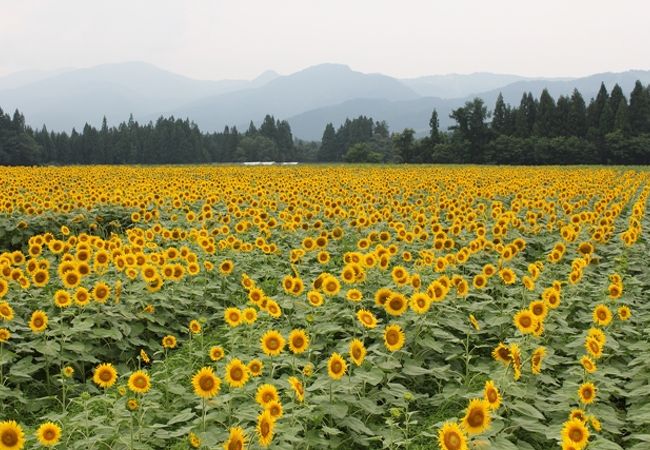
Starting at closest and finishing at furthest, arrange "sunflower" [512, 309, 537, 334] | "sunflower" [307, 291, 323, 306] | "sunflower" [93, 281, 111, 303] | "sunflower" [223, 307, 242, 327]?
"sunflower" [512, 309, 537, 334]
"sunflower" [223, 307, 242, 327]
"sunflower" [307, 291, 323, 306]
"sunflower" [93, 281, 111, 303]

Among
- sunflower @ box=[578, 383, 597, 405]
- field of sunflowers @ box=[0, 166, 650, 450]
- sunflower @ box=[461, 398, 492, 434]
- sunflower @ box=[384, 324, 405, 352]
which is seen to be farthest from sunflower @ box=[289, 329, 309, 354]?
sunflower @ box=[578, 383, 597, 405]

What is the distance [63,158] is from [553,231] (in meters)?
99.0

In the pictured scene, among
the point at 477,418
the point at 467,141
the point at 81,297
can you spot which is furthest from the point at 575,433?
the point at 467,141

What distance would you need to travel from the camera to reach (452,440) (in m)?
3.27

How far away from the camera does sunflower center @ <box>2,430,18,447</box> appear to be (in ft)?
11.9

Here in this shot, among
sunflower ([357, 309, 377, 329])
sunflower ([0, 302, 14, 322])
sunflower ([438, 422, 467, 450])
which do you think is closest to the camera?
sunflower ([438, 422, 467, 450])

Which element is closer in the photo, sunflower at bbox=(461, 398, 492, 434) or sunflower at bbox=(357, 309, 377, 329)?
sunflower at bbox=(461, 398, 492, 434)

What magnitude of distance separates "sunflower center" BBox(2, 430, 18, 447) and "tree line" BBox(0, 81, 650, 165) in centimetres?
6997

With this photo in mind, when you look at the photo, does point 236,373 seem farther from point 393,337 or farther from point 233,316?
point 393,337

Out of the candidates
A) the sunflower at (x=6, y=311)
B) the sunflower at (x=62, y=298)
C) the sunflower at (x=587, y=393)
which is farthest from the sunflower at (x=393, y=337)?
the sunflower at (x=6, y=311)

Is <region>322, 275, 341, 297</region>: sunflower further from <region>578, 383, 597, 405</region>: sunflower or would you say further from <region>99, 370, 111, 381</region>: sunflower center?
<region>578, 383, 597, 405</region>: sunflower

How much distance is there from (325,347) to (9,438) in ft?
11.4

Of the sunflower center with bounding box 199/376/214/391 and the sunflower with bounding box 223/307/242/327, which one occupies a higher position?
the sunflower with bounding box 223/307/242/327

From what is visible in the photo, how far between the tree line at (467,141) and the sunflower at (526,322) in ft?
220
